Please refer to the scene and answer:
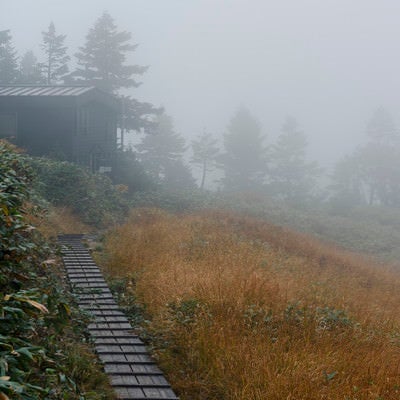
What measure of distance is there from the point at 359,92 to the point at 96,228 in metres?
191

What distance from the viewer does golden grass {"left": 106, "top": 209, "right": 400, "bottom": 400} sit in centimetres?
525

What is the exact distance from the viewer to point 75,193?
19.0 metres

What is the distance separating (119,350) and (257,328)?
1802 millimetres

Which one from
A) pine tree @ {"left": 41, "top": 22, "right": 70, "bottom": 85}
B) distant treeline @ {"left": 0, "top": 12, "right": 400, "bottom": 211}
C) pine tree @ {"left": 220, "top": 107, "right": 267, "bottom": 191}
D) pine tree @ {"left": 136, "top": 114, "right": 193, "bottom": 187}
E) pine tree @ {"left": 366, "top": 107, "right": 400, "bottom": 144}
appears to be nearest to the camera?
distant treeline @ {"left": 0, "top": 12, "right": 400, "bottom": 211}

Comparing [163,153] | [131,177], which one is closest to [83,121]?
[131,177]

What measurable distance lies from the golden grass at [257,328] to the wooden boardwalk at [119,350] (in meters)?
0.26

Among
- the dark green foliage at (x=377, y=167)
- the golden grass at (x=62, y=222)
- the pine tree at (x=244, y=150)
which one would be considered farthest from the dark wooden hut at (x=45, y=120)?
the dark green foliage at (x=377, y=167)

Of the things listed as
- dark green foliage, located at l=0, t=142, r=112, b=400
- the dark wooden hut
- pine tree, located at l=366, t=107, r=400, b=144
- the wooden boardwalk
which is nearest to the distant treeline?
pine tree, located at l=366, t=107, r=400, b=144

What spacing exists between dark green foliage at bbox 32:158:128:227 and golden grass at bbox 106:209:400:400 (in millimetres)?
6866

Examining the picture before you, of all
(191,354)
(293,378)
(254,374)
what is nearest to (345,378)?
(293,378)

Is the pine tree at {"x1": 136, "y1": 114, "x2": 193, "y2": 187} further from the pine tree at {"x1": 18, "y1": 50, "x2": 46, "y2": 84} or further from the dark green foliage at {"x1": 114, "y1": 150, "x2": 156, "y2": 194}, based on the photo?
the dark green foliage at {"x1": 114, "y1": 150, "x2": 156, "y2": 194}

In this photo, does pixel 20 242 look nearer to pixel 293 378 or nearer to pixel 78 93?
pixel 293 378

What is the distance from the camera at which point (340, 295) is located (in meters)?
9.37

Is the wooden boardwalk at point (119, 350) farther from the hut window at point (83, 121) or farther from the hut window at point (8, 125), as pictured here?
the hut window at point (8, 125)
